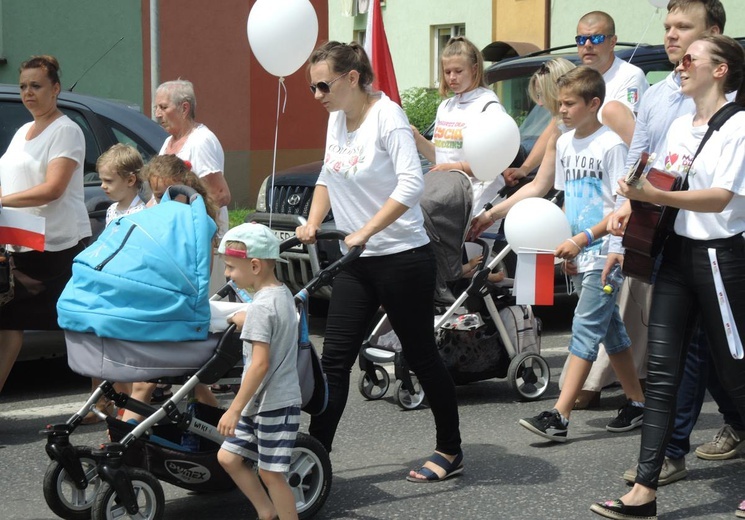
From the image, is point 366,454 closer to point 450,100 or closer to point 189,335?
point 189,335

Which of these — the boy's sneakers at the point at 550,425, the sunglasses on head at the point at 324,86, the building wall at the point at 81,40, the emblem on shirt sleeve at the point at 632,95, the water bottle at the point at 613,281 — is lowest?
the boy's sneakers at the point at 550,425

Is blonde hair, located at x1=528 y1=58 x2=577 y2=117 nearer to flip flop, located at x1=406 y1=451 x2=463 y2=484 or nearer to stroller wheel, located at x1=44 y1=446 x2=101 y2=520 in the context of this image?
flip flop, located at x1=406 y1=451 x2=463 y2=484

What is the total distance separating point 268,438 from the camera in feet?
14.6

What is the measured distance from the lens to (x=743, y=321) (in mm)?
4773

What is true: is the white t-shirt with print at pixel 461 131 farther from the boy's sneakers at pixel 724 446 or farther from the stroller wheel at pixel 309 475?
the stroller wheel at pixel 309 475

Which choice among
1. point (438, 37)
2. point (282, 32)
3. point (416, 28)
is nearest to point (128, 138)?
point (282, 32)

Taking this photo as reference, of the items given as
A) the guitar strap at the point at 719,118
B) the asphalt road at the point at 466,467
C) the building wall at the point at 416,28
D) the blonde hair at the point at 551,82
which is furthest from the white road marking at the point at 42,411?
the building wall at the point at 416,28

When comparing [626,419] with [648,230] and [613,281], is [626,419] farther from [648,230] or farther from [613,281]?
[648,230]

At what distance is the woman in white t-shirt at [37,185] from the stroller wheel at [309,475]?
215cm

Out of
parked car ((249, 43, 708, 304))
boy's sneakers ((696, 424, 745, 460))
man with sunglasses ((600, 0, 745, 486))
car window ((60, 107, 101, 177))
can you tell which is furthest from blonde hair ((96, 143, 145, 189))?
boy's sneakers ((696, 424, 745, 460))

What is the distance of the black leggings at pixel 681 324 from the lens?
475 cm

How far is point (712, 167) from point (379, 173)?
1.33 metres

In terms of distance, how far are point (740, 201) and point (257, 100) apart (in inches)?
713

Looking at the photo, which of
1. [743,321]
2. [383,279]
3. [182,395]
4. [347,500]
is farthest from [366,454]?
[743,321]
